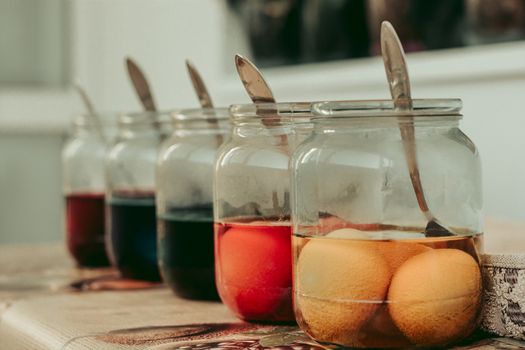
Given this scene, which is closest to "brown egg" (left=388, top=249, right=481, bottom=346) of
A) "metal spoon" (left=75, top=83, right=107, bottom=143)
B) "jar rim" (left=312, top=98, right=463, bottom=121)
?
"jar rim" (left=312, top=98, right=463, bottom=121)

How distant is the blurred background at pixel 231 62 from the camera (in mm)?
1330

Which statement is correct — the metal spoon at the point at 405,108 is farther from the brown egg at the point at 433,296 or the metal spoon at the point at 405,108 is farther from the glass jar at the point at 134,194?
the glass jar at the point at 134,194

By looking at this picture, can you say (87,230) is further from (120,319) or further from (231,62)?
(231,62)

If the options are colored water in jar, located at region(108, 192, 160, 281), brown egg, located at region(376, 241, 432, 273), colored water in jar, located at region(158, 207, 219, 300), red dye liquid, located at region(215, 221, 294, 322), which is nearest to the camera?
brown egg, located at region(376, 241, 432, 273)

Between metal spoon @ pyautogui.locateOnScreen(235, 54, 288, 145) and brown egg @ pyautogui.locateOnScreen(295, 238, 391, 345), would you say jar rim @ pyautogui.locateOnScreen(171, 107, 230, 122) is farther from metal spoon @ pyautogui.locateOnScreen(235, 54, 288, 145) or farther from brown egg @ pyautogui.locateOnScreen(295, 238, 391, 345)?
brown egg @ pyautogui.locateOnScreen(295, 238, 391, 345)

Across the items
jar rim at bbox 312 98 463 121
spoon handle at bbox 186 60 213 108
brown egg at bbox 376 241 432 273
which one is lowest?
brown egg at bbox 376 241 432 273

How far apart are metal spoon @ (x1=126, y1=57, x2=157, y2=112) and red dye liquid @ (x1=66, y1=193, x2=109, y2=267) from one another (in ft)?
0.61

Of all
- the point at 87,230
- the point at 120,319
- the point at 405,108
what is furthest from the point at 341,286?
the point at 87,230

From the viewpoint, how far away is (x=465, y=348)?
714 mm

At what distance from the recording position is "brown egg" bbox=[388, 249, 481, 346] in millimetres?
686

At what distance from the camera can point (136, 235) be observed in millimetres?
1089

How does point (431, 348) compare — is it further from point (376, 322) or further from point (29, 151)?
point (29, 151)

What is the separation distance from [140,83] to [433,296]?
54 centimetres

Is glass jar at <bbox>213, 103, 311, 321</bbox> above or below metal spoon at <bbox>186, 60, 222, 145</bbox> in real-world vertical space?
below
